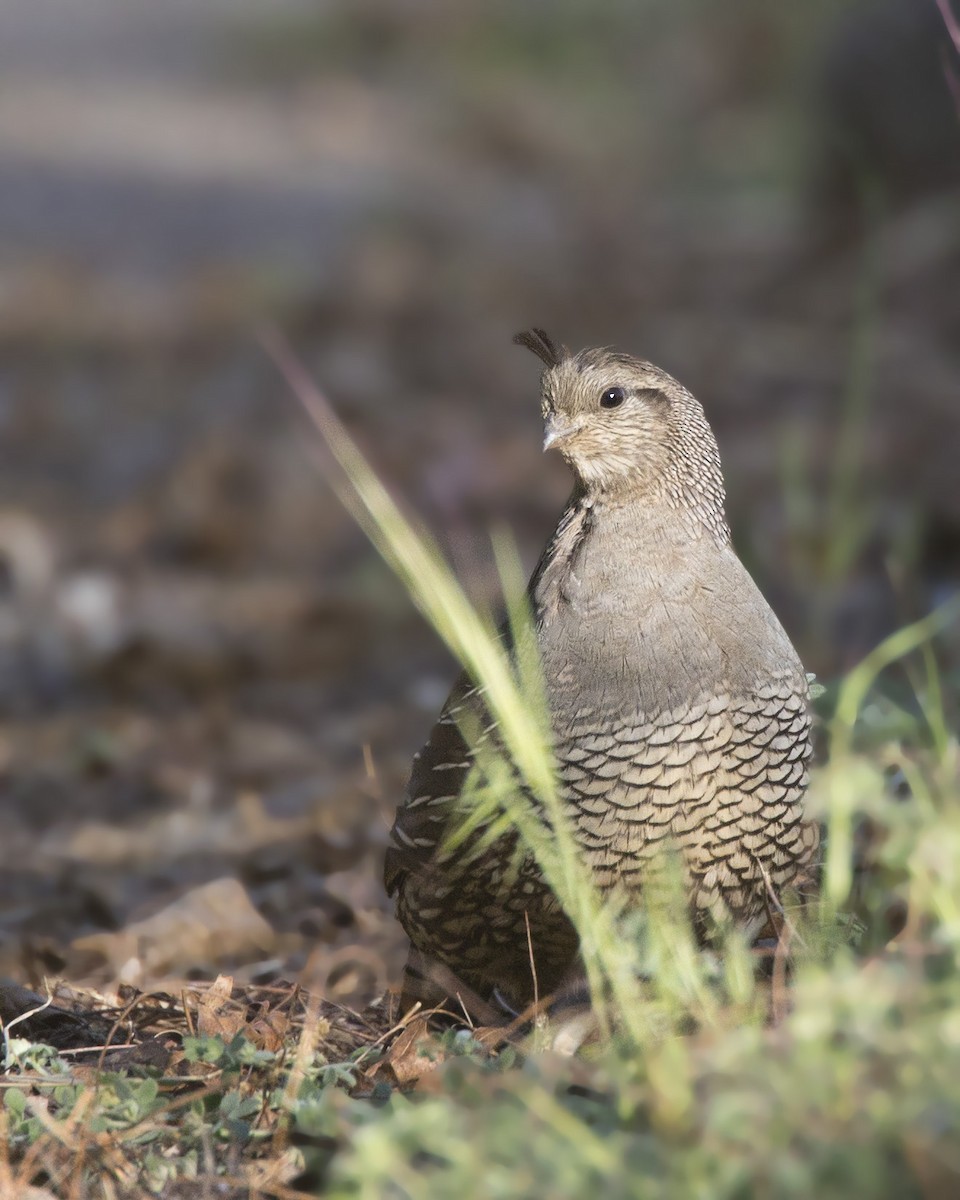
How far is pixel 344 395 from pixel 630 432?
18.0ft

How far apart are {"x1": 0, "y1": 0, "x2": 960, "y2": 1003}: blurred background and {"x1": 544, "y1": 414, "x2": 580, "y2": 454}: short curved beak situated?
57cm

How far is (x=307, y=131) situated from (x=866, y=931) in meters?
13.8

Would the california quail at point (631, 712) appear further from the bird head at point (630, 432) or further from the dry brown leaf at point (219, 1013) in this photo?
the dry brown leaf at point (219, 1013)

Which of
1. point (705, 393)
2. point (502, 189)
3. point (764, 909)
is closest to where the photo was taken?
point (764, 909)

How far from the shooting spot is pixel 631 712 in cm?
332

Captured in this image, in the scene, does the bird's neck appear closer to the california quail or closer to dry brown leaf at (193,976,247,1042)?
the california quail

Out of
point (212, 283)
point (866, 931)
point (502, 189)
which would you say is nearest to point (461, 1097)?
point (866, 931)

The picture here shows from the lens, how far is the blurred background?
5367 mm

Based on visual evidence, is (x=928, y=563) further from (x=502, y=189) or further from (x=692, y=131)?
(x=692, y=131)

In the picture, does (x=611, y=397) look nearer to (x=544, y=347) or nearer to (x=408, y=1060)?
(x=544, y=347)

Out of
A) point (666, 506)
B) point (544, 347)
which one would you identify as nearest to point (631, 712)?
point (666, 506)

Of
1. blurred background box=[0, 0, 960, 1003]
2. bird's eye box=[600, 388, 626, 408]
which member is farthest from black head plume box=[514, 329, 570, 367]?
blurred background box=[0, 0, 960, 1003]

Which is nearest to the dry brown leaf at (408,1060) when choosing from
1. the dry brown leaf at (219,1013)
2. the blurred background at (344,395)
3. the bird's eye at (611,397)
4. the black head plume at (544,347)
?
the dry brown leaf at (219,1013)

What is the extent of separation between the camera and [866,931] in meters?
3.21
